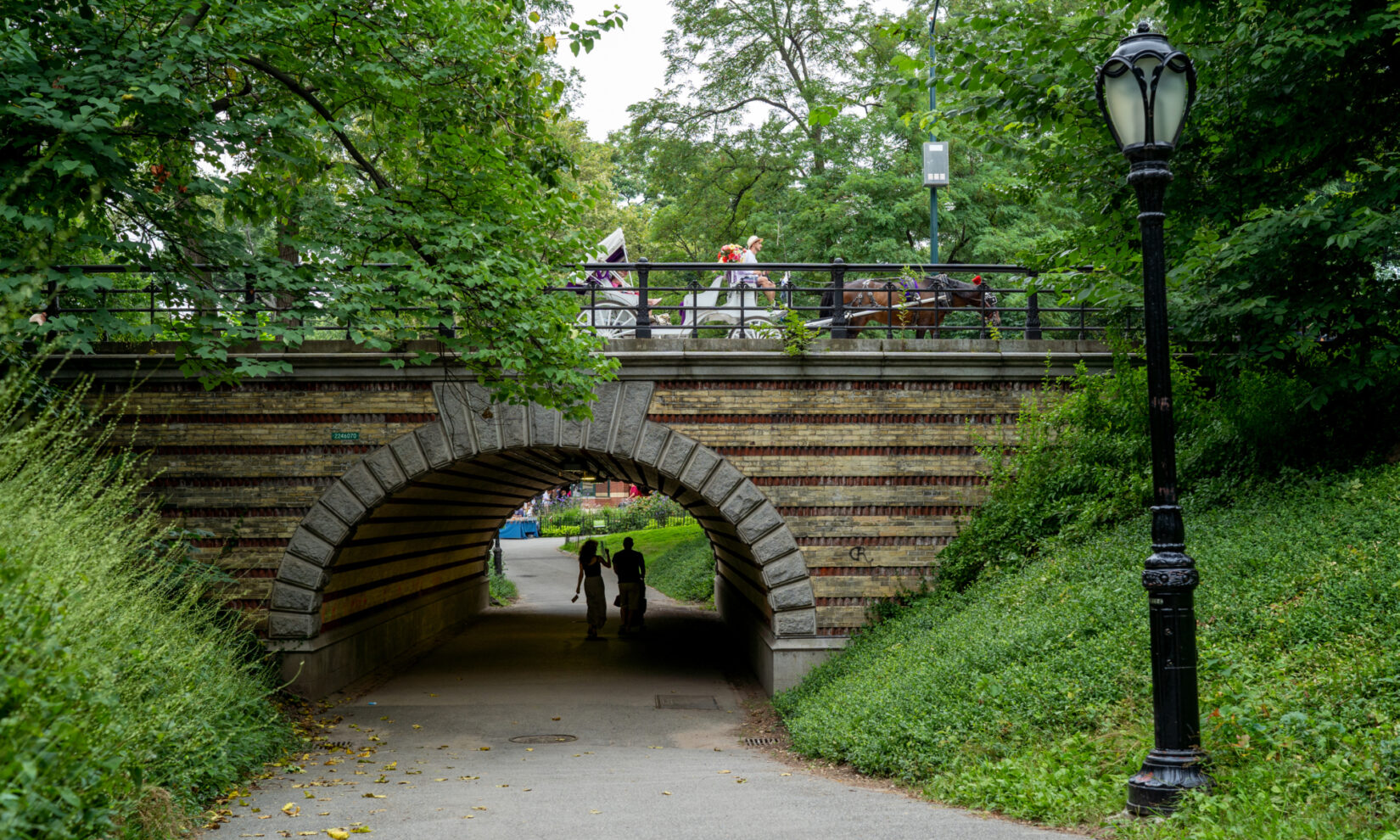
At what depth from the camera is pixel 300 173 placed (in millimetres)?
9336

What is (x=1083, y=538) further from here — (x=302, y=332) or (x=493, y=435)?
(x=302, y=332)

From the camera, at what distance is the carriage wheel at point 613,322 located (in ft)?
40.1

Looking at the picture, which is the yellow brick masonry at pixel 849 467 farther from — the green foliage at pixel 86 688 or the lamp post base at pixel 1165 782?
the lamp post base at pixel 1165 782

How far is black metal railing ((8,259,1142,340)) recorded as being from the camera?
29.1ft

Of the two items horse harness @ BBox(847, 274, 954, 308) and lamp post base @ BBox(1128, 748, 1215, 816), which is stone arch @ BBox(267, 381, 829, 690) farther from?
lamp post base @ BBox(1128, 748, 1215, 816)

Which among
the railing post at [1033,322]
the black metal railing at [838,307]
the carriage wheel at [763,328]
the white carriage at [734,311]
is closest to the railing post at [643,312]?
the black metal railing at [838,307]

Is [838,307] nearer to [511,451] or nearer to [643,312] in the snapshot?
[643,312]

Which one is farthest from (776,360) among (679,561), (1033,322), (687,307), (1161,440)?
(679,561)

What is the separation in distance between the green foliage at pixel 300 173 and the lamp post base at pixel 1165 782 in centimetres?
623

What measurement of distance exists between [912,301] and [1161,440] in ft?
25.4

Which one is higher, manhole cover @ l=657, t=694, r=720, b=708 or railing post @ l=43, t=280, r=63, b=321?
railing post @ l=43, t=280, r=63, b=321

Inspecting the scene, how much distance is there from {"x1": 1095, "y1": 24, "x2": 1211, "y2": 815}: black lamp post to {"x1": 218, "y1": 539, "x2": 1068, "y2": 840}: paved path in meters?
0.69

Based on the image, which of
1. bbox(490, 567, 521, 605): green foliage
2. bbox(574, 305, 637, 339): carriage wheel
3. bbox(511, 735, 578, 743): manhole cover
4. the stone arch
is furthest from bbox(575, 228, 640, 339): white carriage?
bbox(490, 567, 521, 605): green foliage

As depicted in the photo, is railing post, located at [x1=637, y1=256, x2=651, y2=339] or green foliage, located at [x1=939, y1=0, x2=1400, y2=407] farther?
railing post, located at [x1=637, y1=256, x2=651, y2=339]
